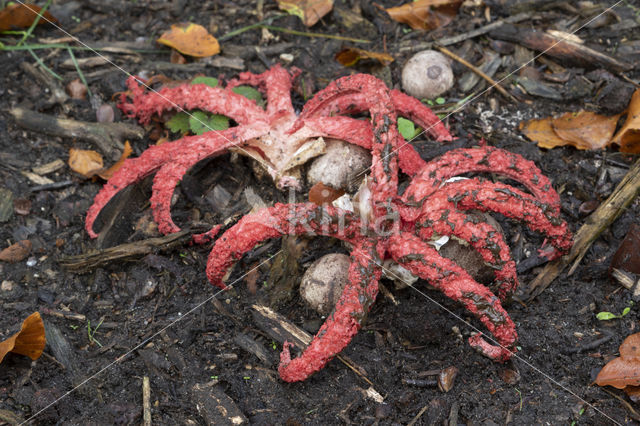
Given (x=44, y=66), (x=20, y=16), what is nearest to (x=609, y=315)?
(x=44, y=66)

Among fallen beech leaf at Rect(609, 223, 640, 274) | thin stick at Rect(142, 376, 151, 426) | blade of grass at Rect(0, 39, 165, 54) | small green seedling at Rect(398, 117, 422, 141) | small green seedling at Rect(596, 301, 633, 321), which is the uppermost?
blade of grass at Rect(0, 39, 165, 54)

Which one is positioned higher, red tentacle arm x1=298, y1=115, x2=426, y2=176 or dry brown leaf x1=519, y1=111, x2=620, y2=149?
red tentacle arm x1=298, y1=115, x2=426, y2=176

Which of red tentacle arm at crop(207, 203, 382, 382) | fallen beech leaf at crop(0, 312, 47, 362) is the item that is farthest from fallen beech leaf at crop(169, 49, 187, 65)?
fallen beech leaf at crop(0, 312, 47, 362)

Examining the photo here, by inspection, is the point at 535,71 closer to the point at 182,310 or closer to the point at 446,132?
the point at 446,132

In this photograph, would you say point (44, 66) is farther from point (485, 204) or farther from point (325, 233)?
point (485, 204)

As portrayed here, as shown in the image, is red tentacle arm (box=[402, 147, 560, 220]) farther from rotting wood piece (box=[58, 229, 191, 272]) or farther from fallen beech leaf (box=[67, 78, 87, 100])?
fallen beech leaf (box=[67, 78, 87, 100])

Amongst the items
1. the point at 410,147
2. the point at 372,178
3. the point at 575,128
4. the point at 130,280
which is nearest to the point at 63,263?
the point at 130,280

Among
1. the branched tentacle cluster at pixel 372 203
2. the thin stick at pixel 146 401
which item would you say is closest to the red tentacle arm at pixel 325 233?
the branched tentacle cluster at pixel 372 203
